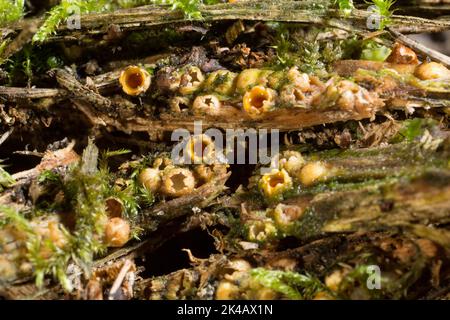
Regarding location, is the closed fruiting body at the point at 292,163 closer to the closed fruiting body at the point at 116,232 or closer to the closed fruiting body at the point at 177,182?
the closed fruiting body at the point at 177,182

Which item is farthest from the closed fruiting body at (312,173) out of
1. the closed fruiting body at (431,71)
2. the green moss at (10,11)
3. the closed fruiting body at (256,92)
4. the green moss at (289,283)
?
the green moss at (10,11)

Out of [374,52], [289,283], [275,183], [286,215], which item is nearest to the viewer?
[289,283]

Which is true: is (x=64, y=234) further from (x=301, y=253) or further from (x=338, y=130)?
(x=338, y=130)

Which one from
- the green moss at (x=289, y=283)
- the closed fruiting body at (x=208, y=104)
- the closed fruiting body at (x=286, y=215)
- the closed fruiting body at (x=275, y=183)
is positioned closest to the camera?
the green moss at (x=289, y=283)

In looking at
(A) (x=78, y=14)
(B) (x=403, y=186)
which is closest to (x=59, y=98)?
(A) (x=78, y=14)

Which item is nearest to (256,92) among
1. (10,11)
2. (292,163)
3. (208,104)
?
(208,104)

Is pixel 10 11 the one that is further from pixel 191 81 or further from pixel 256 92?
pixel 256 92
